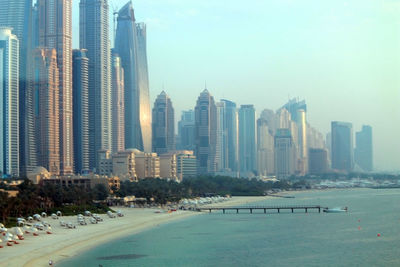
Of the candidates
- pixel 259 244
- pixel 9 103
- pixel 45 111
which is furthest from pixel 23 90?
pixel 259 244

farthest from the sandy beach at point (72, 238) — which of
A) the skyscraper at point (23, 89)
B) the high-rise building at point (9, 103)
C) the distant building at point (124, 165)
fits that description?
the skyscraper at point (23, 89)

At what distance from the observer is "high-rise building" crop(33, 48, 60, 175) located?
7589 inches

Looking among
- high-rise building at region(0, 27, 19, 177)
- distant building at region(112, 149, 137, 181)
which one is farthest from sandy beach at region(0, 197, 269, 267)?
high-rise building at region(0, 27, 19, 177)

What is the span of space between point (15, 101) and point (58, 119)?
1919 cm

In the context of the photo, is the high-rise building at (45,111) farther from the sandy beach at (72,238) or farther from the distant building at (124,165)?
the sandy beach at (72,238)

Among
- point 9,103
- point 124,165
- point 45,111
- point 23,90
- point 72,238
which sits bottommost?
point 72,238

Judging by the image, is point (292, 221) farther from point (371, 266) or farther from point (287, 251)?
point (371, 266)

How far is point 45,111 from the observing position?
7643 inches

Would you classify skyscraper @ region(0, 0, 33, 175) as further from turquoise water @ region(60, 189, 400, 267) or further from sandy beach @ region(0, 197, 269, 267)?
turquoise water @ region(60, 189, 400, 267)

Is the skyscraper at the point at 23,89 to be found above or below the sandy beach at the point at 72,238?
above

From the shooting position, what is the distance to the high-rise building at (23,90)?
621 feet

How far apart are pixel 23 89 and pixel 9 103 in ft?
40.8

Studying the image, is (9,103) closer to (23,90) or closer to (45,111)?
(23,90)

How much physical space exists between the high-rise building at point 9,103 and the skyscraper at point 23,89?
7.08 meters
